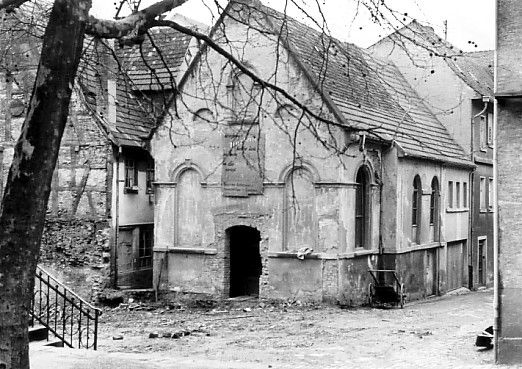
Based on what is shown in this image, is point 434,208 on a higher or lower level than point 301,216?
higher

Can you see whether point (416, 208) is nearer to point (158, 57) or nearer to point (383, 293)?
point (383, 293)

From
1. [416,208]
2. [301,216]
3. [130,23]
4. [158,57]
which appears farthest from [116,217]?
[130,23]

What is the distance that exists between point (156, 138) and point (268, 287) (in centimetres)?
648

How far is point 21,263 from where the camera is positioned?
7.28 metres

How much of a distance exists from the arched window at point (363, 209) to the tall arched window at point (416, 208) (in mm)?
3314

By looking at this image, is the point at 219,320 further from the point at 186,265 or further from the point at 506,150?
the point at 506,150

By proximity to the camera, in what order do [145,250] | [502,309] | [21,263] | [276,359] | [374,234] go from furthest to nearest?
[145,250] < [374,234] < [276,359] < [502,309] < [21,263]

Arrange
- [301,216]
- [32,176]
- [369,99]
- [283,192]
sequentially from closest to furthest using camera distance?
[32,176]
[301,216]
[283,192]
[369,99]

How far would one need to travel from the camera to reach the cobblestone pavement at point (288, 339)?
1355 cm

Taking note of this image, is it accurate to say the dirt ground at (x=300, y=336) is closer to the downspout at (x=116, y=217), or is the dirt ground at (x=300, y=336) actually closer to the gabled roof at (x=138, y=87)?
the downspout at (x=116, y=217)

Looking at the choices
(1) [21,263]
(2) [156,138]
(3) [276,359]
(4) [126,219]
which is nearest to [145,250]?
(4) [126,219]

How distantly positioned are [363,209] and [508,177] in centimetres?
1199

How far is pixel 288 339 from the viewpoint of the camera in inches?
719

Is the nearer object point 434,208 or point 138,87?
point 138,87
